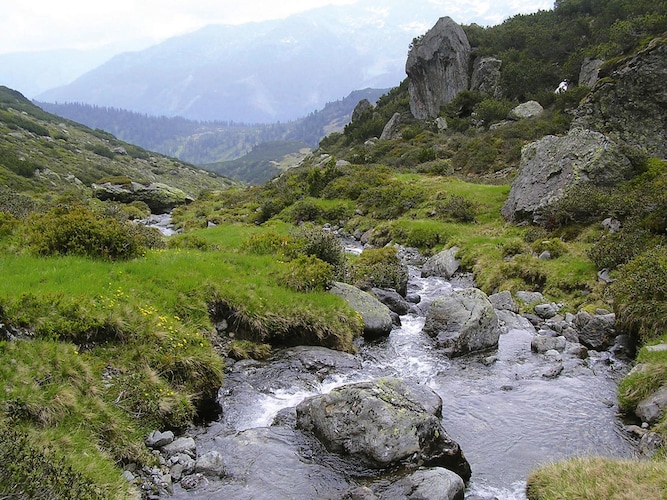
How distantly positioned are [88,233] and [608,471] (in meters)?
15.0

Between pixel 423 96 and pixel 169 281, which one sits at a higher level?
pixel 423 96

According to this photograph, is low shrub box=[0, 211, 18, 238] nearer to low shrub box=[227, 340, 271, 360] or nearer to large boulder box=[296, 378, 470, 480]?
low shrub box=[227, 340, 271, 360]

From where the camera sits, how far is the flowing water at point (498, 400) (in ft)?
31.3

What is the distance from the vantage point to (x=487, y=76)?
80.7 m

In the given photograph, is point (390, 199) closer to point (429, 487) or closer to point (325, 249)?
point (325, 249)

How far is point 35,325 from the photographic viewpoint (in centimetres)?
991

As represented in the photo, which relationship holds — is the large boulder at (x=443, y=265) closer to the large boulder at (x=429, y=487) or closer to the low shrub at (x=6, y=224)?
the large boulder at (x=429, y=487)

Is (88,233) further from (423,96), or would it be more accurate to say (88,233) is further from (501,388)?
(423,96)

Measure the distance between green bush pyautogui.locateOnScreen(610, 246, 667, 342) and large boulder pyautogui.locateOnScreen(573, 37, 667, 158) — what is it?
21.1m

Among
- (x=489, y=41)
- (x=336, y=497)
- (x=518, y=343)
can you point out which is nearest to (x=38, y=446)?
(x=336, y=497)

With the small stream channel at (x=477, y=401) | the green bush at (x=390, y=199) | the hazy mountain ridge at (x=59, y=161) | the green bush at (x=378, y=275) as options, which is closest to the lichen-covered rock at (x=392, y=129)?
the green bush at (x=390, y=199)

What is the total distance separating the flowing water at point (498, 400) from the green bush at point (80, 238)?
6177 mm

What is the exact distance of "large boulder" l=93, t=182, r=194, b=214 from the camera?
66.9 metres

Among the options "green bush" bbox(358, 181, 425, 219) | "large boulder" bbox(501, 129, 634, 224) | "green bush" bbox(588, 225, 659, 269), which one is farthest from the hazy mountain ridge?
"green bush" bbox(588, 225, 659, 269)
